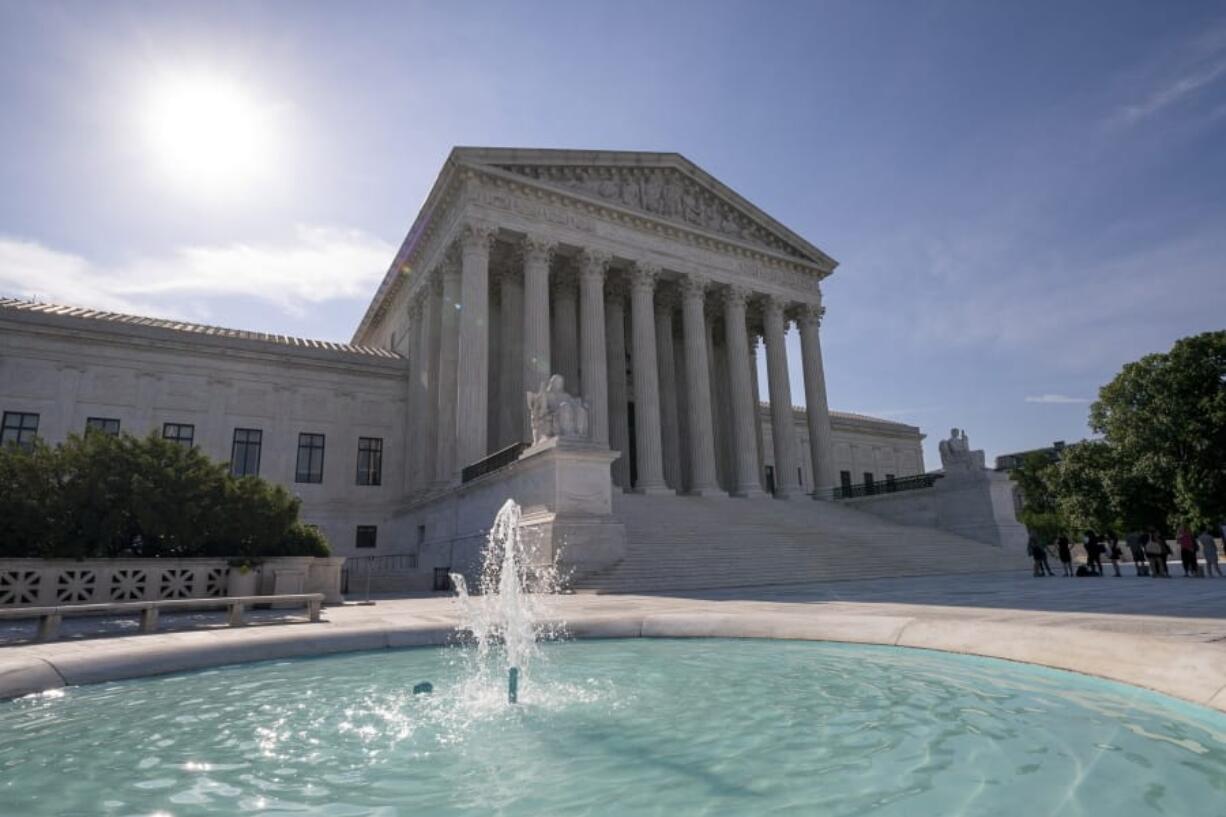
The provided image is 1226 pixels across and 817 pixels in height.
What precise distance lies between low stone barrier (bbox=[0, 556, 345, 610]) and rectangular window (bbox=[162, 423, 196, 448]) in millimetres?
19446

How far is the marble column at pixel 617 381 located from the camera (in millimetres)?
35781

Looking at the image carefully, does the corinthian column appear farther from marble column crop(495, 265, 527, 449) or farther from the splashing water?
the splashing water

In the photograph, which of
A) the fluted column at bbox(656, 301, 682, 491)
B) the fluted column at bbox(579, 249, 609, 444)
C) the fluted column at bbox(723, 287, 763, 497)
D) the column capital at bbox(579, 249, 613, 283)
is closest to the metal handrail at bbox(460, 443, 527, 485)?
the fluted column at bbox(579, 249, 609, 444)

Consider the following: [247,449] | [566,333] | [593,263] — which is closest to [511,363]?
[566,333]

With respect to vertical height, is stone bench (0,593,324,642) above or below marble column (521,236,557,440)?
below

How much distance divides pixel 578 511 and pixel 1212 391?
35.6 metres

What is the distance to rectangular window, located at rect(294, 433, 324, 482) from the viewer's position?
111ft

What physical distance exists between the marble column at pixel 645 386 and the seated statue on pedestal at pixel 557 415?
430 inches

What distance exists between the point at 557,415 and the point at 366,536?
60.6 ft

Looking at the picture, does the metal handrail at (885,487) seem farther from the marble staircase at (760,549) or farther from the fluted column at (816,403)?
the marble staircase at (760,549)

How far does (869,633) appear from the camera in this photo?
818 cm

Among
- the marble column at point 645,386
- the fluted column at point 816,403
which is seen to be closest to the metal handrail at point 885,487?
the fluted column at point 816,403

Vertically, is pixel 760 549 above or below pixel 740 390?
below

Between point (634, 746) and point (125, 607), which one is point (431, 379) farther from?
point (634, 746)
